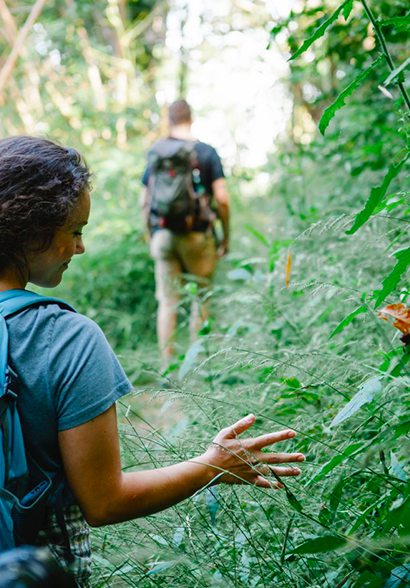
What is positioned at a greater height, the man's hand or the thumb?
the thumb

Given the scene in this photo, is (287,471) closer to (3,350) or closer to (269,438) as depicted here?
(269,438)

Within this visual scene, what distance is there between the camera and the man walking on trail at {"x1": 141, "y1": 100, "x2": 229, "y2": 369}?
15.7 feet

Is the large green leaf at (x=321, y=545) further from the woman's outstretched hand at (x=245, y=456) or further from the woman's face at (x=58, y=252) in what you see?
the woman's face at (x=58, y=252)

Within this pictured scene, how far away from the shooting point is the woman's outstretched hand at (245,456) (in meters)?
1.43

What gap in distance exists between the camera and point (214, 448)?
1453 mm

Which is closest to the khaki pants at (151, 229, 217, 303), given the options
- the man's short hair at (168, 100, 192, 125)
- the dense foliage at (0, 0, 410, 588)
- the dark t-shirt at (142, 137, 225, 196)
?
the dark t-shirt at (142, 137, 225, 196)

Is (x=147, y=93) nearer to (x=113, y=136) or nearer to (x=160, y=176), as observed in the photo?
(x=113, y=136)

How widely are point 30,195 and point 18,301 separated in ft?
0.76

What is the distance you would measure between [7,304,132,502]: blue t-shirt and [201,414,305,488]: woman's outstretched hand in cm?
28

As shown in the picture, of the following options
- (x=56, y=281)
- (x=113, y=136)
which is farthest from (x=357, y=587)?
(x=113, y=136)

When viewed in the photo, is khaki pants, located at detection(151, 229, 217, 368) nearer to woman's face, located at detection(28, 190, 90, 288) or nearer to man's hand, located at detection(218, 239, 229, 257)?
man's hand, located at detection(218, 239, 229, 257)

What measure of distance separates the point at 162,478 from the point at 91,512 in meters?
0.17

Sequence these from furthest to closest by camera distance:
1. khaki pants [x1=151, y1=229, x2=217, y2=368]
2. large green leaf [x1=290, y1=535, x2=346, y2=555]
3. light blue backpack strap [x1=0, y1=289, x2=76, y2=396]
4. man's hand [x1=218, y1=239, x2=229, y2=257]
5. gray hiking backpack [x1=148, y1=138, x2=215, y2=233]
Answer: man's hand [x1=218, y1=239, x2=229, y2=257] < khaki pants [x1=151, y1=229, x2=217, y2=368] < gray hiking backpack [x1=148, y1=138, x2=215, y2=233] < light blue backpack strap [x1=0, y1=289, x2=76, y2=396] < large green leaf [x1=290, y1=535, x2=346, y2=555]

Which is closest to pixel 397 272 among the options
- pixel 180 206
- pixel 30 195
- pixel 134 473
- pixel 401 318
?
pixel 401 318
